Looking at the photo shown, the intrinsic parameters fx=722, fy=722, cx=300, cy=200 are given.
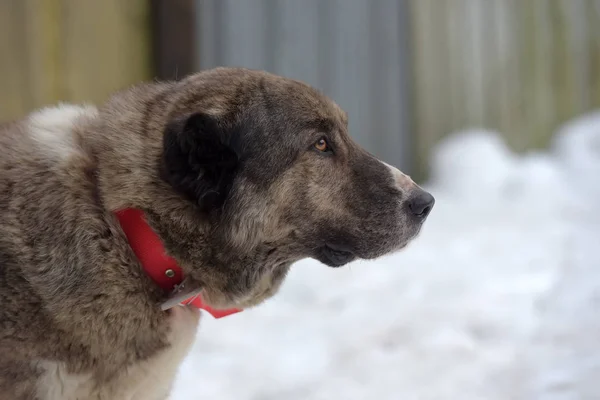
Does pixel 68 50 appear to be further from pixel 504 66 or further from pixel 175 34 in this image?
pixel 504 66

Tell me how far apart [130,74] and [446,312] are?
8.51ft

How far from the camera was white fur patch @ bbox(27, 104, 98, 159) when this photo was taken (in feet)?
7.86

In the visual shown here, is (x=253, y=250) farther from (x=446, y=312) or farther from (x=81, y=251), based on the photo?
(x=446, y=312)

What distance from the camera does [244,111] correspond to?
244 cm

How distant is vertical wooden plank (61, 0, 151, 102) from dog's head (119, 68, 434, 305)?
2.23m

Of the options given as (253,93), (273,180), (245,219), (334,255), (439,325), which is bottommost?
(439,325)

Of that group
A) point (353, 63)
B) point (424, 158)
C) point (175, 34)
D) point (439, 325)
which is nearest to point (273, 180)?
point (439, 325)

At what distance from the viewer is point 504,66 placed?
8.07 m

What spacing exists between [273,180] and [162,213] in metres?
0.39

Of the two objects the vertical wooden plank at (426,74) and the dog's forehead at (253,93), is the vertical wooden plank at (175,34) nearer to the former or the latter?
the dog's forehead at (253,93)

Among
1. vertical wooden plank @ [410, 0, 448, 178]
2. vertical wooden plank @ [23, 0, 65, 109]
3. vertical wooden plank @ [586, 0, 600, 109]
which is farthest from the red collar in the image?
vertical wooden plank @ [586, 0, 600, 109]

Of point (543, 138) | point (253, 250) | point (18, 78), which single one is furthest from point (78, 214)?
point (543, 138)

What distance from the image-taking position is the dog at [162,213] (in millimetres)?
2213

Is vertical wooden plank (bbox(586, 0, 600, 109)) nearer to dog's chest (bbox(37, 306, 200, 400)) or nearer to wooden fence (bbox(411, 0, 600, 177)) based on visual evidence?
wooden fence (bbox(411, 0, 600, 177))
